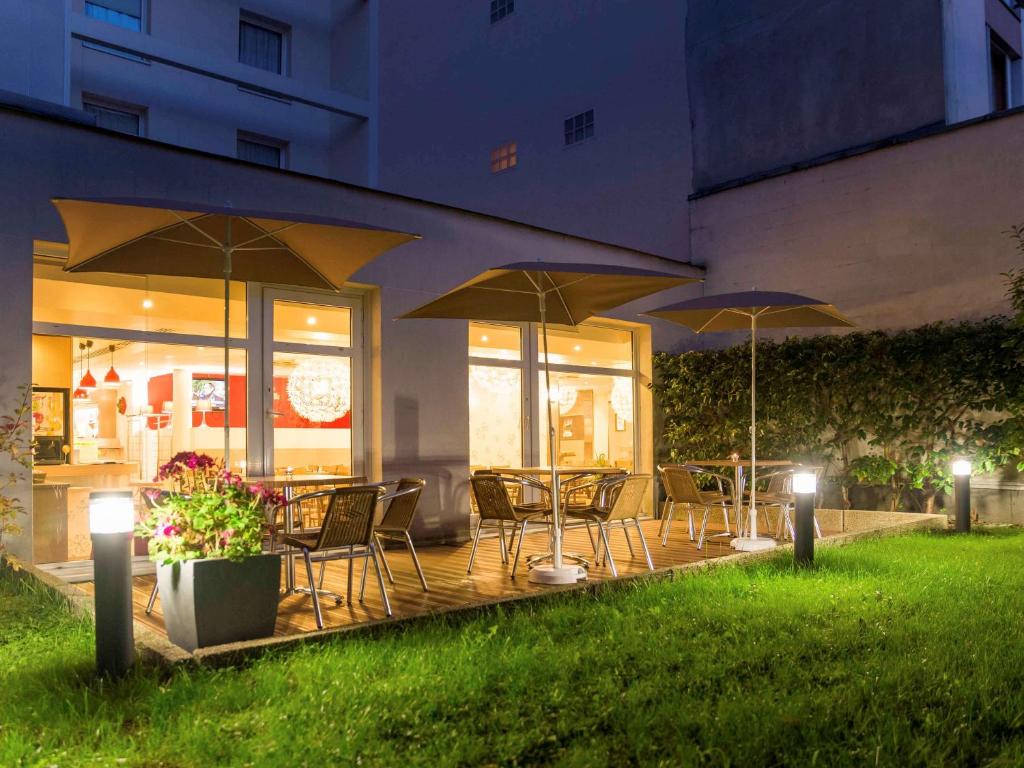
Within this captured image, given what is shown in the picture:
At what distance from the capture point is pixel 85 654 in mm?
3957

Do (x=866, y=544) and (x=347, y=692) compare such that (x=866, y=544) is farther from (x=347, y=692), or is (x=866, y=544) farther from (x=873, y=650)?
(x=347, y=692)

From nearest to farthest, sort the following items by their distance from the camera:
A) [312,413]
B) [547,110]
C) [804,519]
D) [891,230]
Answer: [804,519] → [312,413] → [891,230] → [547,110]

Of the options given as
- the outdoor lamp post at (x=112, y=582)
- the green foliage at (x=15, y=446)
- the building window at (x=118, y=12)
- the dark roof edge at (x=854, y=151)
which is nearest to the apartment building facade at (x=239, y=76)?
the building window at (x=118, y=12)

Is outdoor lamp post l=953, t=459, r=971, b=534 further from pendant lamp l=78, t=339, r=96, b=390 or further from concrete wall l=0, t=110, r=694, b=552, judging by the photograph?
pendant lamp l=78, t=339, r=96, b=390

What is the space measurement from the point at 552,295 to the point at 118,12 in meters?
12.6

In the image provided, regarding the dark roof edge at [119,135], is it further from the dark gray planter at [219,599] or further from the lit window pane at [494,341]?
the dark gray planter at [219,599]

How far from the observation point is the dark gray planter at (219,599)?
13.0 feet

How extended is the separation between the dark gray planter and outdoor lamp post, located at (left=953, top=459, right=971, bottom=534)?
6.85m

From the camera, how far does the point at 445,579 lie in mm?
6281

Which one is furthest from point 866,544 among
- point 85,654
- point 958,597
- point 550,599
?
point 85,654

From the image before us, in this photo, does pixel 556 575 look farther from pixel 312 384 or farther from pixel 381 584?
pixel 312 384

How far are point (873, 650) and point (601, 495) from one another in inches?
112

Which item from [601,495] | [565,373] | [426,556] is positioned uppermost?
[565,373]

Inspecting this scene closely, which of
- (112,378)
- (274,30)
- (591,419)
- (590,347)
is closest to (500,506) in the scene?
(112,378)
